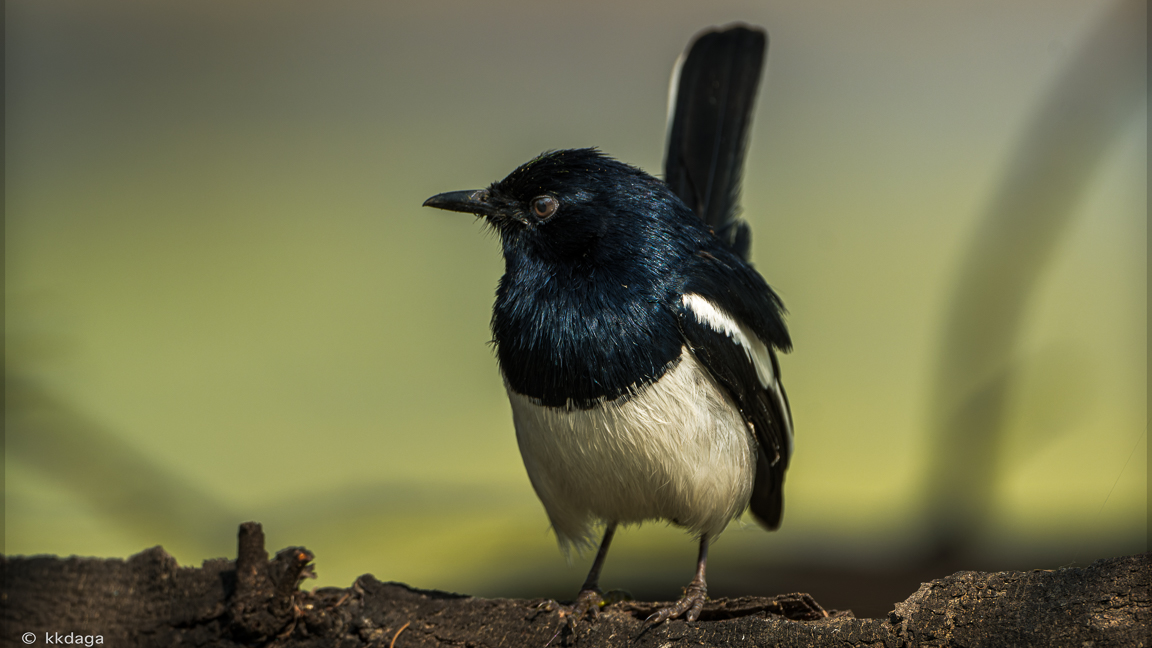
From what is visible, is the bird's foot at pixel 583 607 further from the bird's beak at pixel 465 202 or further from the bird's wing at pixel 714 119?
the bird's wing at pixel 714 119

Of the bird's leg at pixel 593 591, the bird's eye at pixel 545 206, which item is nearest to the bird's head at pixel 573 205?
the bird's eye at pixel 545 206

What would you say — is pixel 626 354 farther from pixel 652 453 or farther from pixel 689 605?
pixel 689 605

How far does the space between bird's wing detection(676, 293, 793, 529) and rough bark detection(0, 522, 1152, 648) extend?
64 cm

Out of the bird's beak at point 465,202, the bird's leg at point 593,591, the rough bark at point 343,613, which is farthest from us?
the bird's beak at point 465,202

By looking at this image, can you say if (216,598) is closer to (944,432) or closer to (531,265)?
(531,265)

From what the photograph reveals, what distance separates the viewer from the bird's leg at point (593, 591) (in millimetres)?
2277

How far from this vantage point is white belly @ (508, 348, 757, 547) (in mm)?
2238

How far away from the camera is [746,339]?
254 cm

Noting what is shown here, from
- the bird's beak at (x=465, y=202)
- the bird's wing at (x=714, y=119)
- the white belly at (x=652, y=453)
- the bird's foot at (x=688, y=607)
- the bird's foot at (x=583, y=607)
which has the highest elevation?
the bird's wing at (x=714, y=119)

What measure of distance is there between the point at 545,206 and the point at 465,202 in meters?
0.30

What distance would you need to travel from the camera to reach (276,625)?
209 cm

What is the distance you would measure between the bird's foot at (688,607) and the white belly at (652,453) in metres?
0.24

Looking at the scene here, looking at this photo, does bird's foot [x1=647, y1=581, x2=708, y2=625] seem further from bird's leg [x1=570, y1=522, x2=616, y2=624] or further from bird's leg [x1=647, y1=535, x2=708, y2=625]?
bird's leg [x1=570, y1=522, x2=616, y2=624]

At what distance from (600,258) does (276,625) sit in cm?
141
